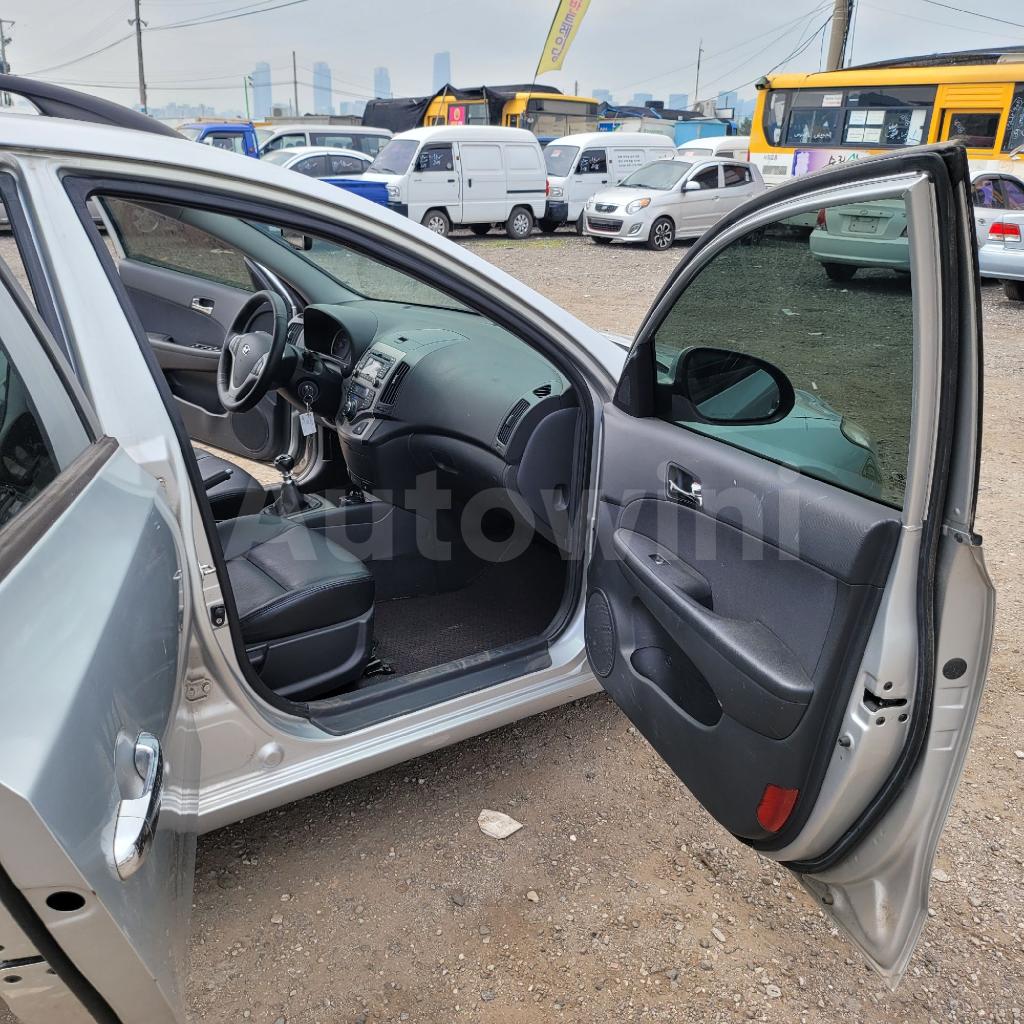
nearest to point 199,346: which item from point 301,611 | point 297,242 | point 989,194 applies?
point 297,242

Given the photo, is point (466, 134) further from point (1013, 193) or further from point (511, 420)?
point (511, 420)

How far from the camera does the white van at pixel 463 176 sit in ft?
44.9

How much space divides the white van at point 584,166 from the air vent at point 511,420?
1426 cm

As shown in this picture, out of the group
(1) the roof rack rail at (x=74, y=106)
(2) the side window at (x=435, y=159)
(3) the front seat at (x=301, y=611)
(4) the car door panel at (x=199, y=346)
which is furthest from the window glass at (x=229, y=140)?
(3) the front seat at (x=301, y=611)

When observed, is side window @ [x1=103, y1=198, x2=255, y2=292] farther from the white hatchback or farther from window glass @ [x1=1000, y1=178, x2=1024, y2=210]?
the white hatchback

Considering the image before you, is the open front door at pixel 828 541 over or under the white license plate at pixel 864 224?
under

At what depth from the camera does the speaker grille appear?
6.51 feet

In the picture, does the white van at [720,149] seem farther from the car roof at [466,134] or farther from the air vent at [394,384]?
the air vent at [394,384]

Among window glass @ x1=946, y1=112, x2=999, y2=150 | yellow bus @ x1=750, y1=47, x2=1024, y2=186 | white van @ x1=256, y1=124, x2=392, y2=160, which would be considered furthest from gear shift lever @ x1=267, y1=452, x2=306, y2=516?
white van @ x1=256, y1=124, x2=392, y2=160

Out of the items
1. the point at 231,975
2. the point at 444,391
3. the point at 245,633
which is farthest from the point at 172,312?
the point at 231,975

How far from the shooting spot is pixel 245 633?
2012mm

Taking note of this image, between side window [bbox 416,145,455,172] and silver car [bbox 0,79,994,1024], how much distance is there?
470 inches

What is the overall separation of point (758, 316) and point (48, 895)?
1486 mm

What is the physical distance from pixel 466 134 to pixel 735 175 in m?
4.74
